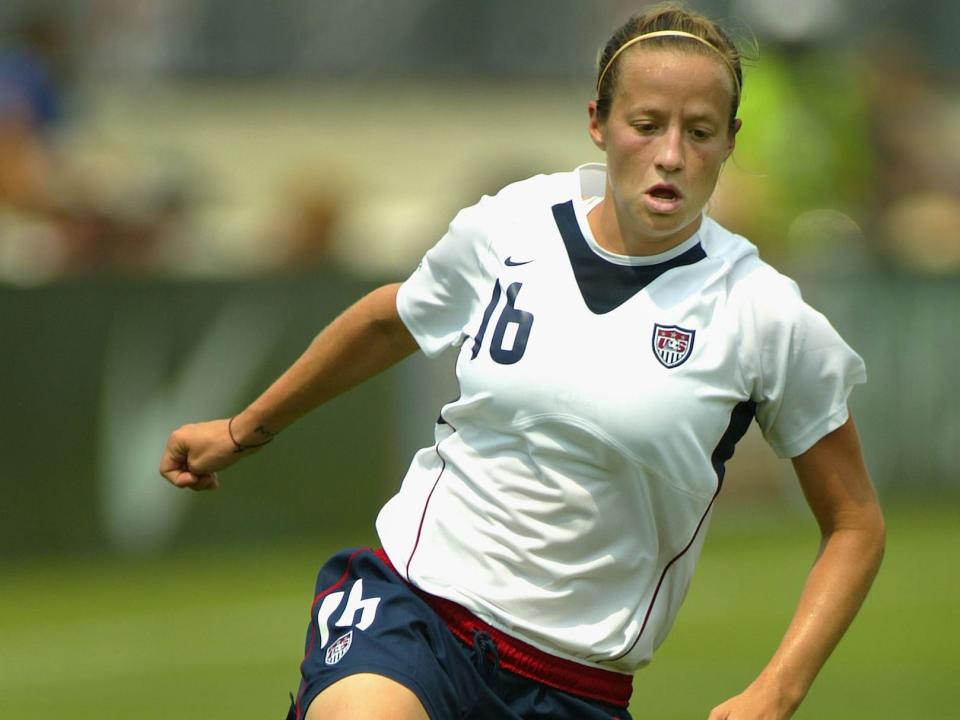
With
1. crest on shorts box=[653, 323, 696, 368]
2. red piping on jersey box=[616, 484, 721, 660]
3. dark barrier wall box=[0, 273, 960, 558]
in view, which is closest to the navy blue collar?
crest on shorts box=[653, 323, 696, 368]

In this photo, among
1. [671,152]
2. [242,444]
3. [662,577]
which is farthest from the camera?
[242,444]

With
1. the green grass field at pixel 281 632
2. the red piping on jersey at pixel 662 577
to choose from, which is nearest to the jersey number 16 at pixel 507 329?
the red piping on jersey at pixel 662 577

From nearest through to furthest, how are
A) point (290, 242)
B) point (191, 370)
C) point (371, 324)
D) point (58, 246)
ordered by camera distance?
point (371, 324) → point (191, 370) → point (58, 246) → point (290, 242)

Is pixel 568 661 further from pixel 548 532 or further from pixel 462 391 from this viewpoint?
pixel 462 391

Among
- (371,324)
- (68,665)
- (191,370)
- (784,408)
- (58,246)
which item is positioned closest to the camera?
(784,408)

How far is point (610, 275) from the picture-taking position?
4.21 meters

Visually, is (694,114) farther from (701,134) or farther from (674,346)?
(674,346)

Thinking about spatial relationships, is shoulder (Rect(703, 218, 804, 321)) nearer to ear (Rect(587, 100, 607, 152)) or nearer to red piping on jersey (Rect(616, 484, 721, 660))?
ear (Rect(587, 100, 607, 152))

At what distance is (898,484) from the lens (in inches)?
506

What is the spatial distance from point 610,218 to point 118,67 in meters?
14.6

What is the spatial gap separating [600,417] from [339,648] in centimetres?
75

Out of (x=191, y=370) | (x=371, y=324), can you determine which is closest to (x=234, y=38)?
(x=191, y=370)

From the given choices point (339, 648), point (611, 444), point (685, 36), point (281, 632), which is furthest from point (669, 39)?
point (281, 632)

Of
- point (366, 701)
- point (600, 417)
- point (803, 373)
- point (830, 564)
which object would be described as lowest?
point (366, 701)
